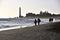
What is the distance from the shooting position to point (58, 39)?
5.40 meters

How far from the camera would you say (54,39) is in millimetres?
5363

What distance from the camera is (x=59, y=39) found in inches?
213

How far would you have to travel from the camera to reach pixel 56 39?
5398mm

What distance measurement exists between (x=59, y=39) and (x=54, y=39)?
189mm

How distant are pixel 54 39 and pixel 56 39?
0.08 meters

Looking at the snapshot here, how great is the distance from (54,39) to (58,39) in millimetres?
147

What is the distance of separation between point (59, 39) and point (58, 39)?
0.04m

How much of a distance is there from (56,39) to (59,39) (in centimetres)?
11

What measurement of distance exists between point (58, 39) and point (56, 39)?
0.07 meters
